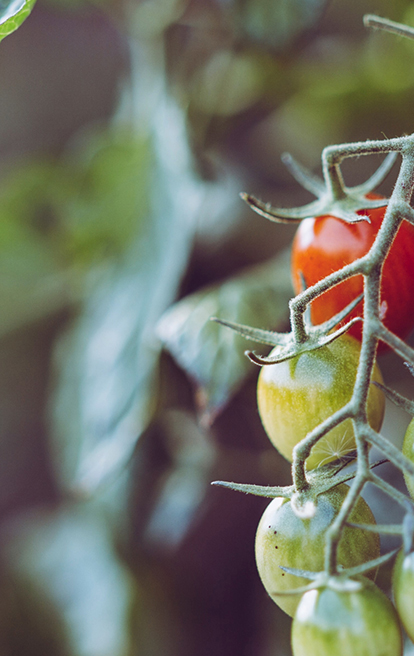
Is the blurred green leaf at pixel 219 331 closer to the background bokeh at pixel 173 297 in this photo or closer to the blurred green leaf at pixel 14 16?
the background bokeh at pixel 173 297

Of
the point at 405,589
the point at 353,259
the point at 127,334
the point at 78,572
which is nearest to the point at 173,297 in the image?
the point at 127,334

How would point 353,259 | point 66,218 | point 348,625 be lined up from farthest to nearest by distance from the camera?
point 66,218 → point 353,259 → point 348,625

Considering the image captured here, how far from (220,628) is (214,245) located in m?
0.52

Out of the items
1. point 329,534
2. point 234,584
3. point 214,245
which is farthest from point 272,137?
point 329,534

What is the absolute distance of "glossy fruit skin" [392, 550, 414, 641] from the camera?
233 millimetres

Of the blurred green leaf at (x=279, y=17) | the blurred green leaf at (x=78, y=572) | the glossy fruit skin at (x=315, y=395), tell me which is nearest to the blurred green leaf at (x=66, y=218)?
the blurred green leaf at (x=279, y=17)

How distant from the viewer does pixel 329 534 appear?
229 mm

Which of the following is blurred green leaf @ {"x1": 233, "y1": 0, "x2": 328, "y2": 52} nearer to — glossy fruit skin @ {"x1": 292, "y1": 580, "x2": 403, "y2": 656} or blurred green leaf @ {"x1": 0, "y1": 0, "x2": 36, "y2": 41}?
blurred green leaf @ {"x1": 0, "y1": 0, "x2": 36, "y2": 41}

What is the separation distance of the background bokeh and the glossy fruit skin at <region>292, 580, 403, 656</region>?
0.73 feet

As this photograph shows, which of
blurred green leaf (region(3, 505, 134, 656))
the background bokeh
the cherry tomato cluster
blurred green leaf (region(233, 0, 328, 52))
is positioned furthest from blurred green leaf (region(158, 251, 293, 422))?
blurred green leaf (region(3, 505, 134, 656))

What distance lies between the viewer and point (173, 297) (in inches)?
24.2

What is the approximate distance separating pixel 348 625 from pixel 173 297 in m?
0.42

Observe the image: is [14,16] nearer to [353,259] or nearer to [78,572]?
[353,259]

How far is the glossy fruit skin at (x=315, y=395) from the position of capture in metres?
0.29
